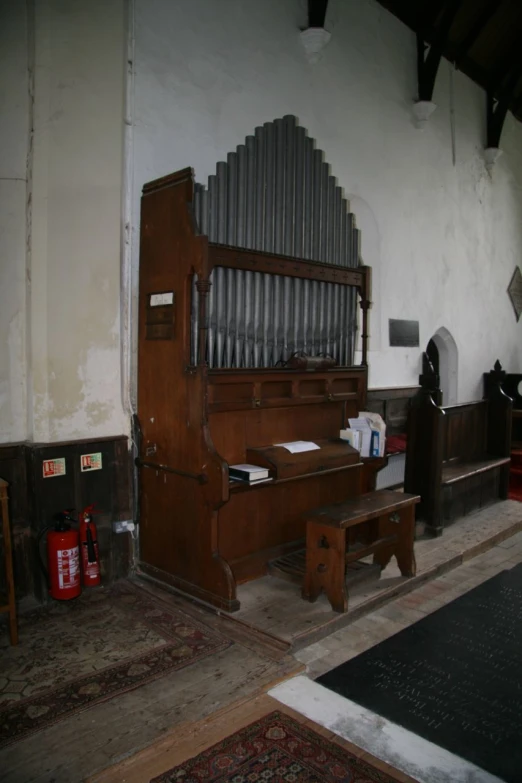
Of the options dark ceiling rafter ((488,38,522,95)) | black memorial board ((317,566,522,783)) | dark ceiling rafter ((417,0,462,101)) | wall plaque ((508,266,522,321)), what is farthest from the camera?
wall plaque ((508,266,522,321))

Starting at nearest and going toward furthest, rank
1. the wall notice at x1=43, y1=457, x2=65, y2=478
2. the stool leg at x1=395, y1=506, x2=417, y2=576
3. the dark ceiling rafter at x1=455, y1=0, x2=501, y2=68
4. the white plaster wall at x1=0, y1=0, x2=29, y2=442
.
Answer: the white plaster wall at x1=0, y1=0, x2=29, y2=442 < the wall notice at x1=43, y1=457, x2=65, y2=478 < the stool leg at x1=395, y1=506, x2=417, y2=576 < the dark ceiling rafter at x1=455, y1=0, x2=501, y2=68

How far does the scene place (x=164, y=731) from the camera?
2.44 metres

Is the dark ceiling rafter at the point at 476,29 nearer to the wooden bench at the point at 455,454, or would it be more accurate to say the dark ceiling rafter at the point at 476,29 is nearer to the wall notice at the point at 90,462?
the wooden bench at the point at 455,454

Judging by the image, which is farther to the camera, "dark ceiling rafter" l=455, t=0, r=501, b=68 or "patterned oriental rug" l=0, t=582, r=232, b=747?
"dark ceiling rafter" l=455, t=0, r=501, b=68

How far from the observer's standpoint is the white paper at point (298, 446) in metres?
3.94

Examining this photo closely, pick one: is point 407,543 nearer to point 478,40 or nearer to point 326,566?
point 326,566

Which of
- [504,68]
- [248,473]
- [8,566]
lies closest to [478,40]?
[504,68]

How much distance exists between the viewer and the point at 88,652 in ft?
9.91

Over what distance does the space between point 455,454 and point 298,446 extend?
2.63 meters

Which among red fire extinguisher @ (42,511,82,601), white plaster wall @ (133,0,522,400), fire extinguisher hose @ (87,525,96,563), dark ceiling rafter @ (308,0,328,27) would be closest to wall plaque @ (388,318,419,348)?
white plaster wall @ (133,0,522,400)

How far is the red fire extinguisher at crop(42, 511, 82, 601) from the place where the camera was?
350 cm

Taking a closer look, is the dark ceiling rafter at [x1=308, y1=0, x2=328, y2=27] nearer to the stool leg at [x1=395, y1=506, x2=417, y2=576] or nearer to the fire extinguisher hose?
the stool leg at [x1=395, y1=506, x2=417, y2=576]

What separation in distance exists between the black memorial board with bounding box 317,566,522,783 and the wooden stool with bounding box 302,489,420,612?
415 millimetres

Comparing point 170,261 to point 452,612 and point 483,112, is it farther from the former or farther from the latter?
point 483,112
